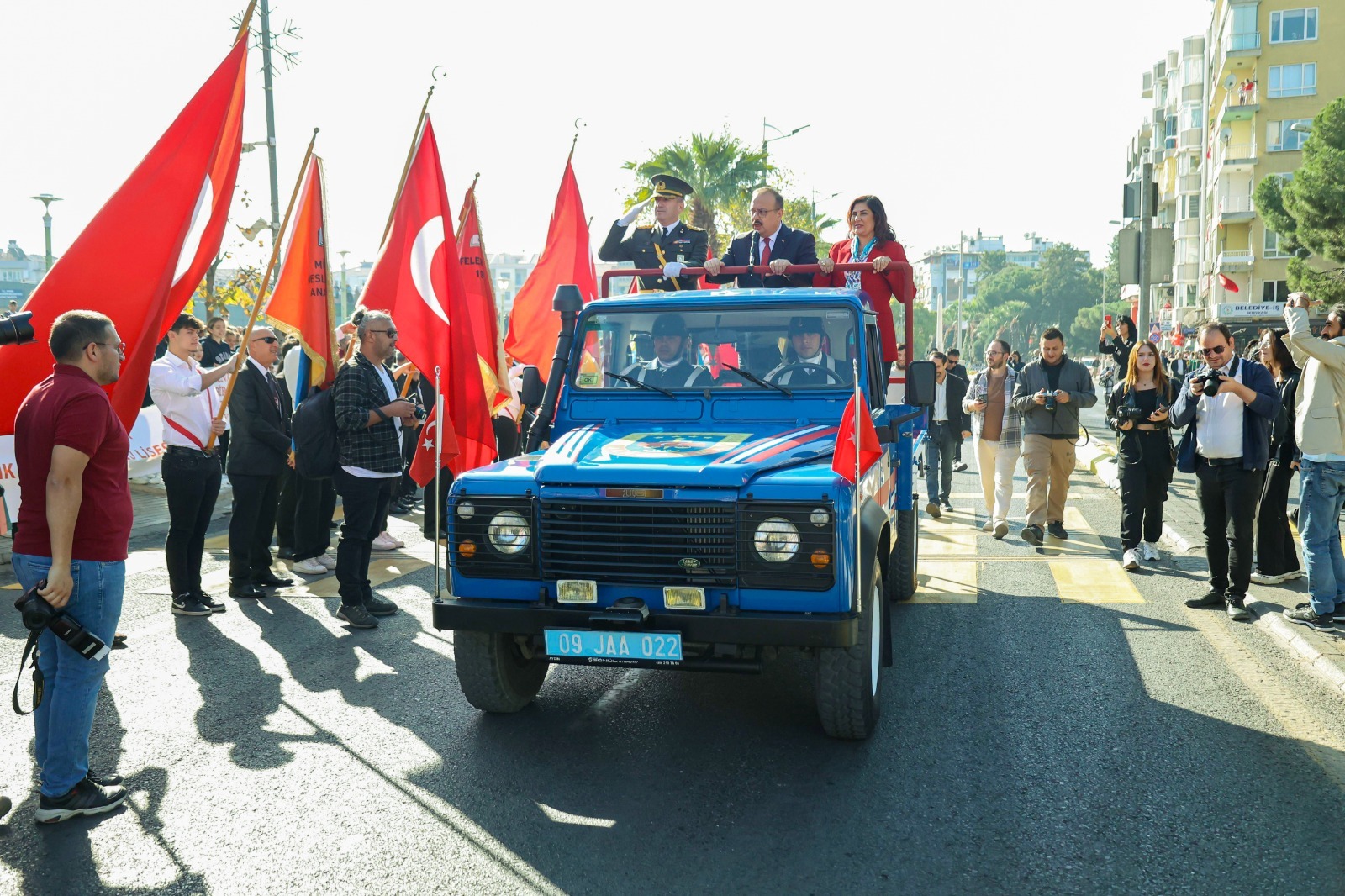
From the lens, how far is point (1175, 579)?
9367 millimetres

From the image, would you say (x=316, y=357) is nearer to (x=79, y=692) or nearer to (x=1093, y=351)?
(x=79, y=692)

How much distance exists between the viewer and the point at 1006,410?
11844mm

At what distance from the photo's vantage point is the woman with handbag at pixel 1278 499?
342 inches

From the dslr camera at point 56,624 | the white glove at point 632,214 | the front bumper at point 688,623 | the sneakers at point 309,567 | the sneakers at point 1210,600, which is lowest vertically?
the sneakers at point 1210,600

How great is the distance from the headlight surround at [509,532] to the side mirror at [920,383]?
7.90 feet

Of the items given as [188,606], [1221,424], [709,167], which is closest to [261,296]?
[188,606]

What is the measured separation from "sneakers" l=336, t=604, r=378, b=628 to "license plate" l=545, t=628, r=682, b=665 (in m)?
2.97

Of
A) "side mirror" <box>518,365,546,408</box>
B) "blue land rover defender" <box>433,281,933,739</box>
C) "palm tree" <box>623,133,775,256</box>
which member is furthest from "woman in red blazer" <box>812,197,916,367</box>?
"palm tree" <box>623,133,775,256</box>

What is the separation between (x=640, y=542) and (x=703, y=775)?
1.03 metres

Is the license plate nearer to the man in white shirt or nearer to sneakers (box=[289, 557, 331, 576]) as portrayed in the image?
the man in white shirt

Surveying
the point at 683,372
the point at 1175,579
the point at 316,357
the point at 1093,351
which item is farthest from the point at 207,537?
the point at 1093,351

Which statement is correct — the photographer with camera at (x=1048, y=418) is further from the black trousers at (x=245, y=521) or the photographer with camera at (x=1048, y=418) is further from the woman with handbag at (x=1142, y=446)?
the black trousers at (x=245, y=521)

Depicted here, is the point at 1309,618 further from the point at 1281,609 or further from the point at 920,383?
the point at 920,383

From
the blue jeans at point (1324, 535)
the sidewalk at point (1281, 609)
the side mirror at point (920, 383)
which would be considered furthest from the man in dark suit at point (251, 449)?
the blue jeans at point (1324, 535)
